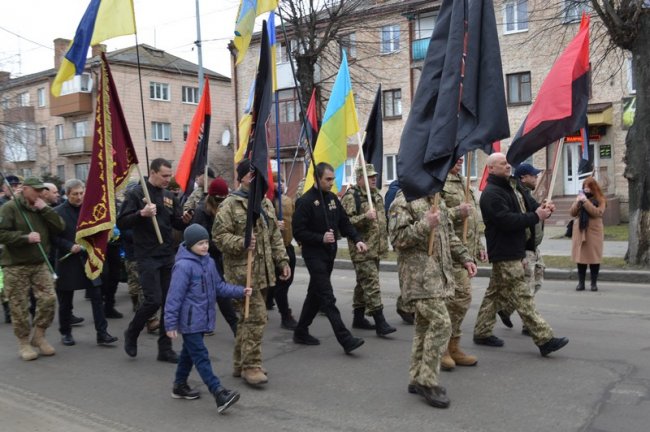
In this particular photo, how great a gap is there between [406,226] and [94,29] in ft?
12.8

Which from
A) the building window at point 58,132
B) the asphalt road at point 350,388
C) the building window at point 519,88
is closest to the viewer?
the asphalt road at point 350,388

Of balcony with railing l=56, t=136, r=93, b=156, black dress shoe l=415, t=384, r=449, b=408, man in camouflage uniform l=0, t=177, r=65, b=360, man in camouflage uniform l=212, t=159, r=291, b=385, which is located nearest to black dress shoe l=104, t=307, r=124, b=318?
man in camouflage uniform l=0, t=177, r=65, b=360

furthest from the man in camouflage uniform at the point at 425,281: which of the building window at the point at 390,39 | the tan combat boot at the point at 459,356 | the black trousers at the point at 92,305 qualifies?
the building window at the point at 390,39

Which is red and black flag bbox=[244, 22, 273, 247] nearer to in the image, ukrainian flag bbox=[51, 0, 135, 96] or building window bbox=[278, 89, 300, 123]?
ukrainian flag bbox=[51, 0, 135, 96]

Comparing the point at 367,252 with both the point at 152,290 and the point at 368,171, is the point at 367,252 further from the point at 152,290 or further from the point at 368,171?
the point at 152,290

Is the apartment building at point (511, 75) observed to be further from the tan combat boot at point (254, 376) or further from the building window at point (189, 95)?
the tan combat boot at point (254, 376)

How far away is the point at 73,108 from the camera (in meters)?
47.2

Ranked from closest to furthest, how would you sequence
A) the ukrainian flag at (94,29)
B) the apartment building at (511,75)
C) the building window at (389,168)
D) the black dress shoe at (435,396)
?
Answer: the black dress shoe at (435,396), the ukrainian flag at (94,29), the apartment building at (511,75), the building window at (389,168)

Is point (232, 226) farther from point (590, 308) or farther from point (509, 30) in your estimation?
point (509, 30)

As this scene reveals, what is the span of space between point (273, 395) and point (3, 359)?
10.8 ft

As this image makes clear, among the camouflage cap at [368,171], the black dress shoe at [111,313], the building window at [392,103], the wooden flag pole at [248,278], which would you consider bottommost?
the black dress shoe at [111,313]

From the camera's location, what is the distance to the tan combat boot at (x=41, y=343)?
7121 mm

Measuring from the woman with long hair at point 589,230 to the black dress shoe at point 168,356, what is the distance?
667cm

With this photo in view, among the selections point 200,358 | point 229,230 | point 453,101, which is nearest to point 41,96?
point 229,230
